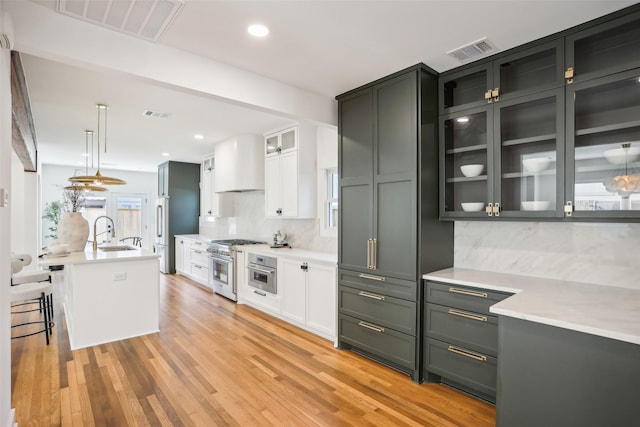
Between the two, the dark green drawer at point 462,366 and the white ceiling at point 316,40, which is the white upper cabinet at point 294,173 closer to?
the white ceiling at point 316,40

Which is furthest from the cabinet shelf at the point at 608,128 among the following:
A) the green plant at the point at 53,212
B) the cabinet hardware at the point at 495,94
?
the green plant at the point at 53,212

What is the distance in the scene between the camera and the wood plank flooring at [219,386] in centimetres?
224

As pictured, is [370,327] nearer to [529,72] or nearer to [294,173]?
[294,173]

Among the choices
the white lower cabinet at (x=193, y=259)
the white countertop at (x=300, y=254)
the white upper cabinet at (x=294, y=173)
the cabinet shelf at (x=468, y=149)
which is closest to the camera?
the cabinet shelf at (x=468, y=149)

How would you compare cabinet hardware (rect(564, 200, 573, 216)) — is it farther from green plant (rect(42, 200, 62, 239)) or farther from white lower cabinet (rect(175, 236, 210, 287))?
green plant (rect(42, 200, 62, 239))

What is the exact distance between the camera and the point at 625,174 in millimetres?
2033

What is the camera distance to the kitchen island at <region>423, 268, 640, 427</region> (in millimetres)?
1478

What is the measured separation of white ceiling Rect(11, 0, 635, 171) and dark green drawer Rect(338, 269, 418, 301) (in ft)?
5.96

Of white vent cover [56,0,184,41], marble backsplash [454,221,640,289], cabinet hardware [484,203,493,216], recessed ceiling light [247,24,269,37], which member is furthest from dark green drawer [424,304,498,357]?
white vent cover [56,0,184,41]

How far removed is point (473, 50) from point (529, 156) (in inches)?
35.4

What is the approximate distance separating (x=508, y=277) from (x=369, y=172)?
1.45 m

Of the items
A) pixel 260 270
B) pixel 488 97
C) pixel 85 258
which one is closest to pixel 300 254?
pixel 260 270

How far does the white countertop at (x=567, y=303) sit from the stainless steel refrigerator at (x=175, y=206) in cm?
654

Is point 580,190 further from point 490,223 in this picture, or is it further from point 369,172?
point 369,172
